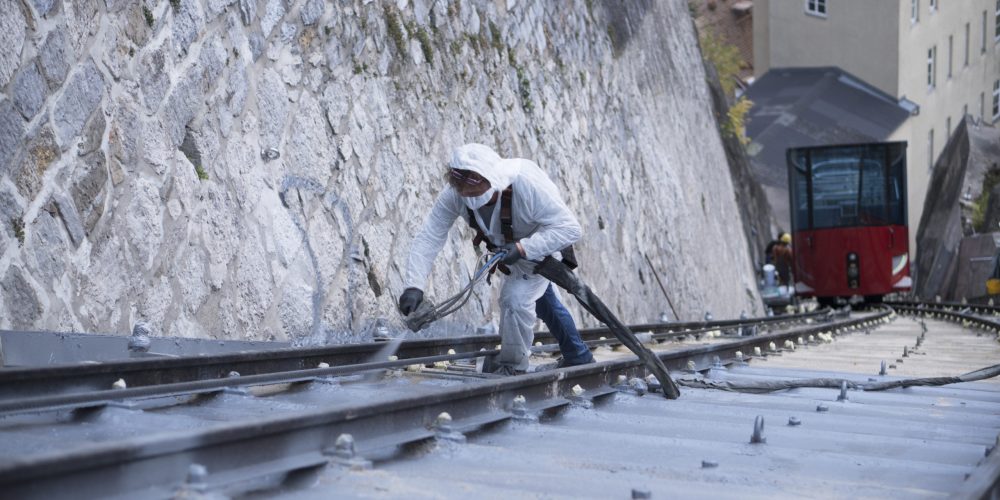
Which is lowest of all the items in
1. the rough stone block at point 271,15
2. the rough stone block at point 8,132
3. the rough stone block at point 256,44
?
the rough stone block at point 8,132

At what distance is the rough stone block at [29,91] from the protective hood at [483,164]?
2773mm

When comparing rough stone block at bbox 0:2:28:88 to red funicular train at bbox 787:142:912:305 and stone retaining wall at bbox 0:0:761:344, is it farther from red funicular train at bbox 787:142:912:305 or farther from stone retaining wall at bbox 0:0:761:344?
red funicular train at bbox 787:142:912:305

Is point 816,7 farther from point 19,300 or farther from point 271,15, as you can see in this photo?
point 19,300

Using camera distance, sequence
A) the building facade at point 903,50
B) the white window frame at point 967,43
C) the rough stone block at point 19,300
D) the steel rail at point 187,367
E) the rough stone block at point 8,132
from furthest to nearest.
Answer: the white window frame at point 967,43 < the building facade at point 903,50 < the rough stone block at point 8,132 < the rough stone block at point 19,300 < the steel rail at point 187,367

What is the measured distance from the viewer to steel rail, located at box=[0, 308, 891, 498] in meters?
3.09

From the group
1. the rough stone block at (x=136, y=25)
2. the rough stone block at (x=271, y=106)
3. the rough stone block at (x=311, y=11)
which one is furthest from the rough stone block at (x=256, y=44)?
the rough stone block at (x=136, y=25)

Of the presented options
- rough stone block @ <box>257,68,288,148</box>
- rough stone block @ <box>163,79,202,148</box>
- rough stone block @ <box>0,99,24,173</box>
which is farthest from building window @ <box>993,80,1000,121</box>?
rough stone block @ <box>0,99,24,173</box>

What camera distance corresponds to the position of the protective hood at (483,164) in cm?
663

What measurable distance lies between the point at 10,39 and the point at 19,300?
158 cm

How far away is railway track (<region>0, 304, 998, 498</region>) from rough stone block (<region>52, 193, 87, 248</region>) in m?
1.81

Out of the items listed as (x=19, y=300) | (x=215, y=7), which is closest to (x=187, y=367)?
(x=19, y=300)

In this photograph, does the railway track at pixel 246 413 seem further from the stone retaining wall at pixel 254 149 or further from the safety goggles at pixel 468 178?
the stone retaining wall at pixel 254 149

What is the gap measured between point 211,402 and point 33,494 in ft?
8.28

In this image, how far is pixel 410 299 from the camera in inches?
272
